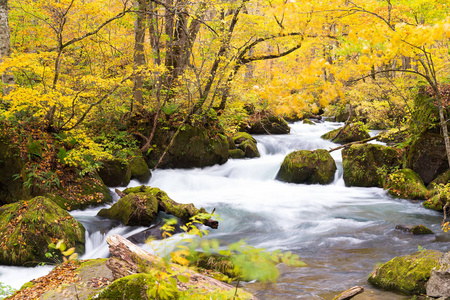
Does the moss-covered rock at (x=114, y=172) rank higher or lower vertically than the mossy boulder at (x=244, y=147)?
lower

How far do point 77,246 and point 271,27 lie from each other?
8581 mm

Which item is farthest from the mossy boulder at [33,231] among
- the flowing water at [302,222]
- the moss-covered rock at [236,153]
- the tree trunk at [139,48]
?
the moss-covered rock at [236,153]

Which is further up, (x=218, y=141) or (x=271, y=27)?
(x=271, y=27)

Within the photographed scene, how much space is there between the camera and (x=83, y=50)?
10398 millimetres

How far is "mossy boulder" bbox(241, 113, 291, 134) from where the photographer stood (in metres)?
16.2

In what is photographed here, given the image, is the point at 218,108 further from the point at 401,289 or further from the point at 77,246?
the point at 401,289

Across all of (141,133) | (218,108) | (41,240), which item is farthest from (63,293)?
(218,108)

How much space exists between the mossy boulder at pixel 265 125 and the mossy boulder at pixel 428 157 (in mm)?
7645

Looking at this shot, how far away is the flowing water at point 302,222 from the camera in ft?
15.4

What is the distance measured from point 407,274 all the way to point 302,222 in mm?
3754

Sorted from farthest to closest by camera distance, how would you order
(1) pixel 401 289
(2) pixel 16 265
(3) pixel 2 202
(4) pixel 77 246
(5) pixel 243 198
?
1. (5) pixel 243 198
2. (3) pixel 2 202
3. (4) pixel 77 246
4. (2) pixel 16 265
5. (1) pixel 401 289

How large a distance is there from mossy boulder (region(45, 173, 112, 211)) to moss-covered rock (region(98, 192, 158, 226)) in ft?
2.50

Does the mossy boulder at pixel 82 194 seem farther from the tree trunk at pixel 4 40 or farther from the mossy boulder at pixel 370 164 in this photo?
the mossy boulder at pixel 370 164

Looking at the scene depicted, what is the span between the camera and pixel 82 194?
7.70 metres
